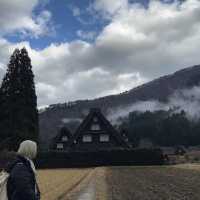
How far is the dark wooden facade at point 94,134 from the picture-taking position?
83.3 meters

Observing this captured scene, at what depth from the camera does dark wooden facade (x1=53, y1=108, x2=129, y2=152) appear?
8331 centimetres

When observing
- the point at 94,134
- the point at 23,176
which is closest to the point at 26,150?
the point at 23,176

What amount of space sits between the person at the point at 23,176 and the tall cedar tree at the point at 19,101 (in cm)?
5889

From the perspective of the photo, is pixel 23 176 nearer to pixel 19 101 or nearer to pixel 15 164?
pixel 15 164

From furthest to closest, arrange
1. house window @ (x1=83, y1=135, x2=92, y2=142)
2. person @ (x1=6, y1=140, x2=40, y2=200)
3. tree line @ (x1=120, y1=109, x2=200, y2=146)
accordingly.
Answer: tree line @ (x1=120, y1=109, x2=200, y2=146), house window @ (x1=83, y1=135, x2=92, y2=142), person @ (x1=6, y1=140, x2=40, y2=200)

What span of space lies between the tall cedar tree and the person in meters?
58.9

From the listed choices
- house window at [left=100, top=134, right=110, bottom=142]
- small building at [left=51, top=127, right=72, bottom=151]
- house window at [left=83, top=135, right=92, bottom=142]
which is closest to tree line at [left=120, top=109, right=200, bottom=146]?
small building at [left=51, top=127, right=72, bottom=151]

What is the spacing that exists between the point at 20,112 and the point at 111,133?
19.3m

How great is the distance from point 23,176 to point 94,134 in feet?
256

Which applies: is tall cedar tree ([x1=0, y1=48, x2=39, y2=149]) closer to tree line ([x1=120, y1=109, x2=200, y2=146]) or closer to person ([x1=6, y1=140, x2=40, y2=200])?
person ([x1=6, y1=140, x2=40, y2=200])

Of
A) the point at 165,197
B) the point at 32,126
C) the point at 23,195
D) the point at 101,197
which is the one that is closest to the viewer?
the point at 23,195

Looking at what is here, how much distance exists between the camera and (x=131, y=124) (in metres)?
161

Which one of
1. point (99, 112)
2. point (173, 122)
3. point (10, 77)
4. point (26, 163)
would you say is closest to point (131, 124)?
point (173, 122)

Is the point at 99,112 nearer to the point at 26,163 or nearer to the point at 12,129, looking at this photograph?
the point at 12,129
